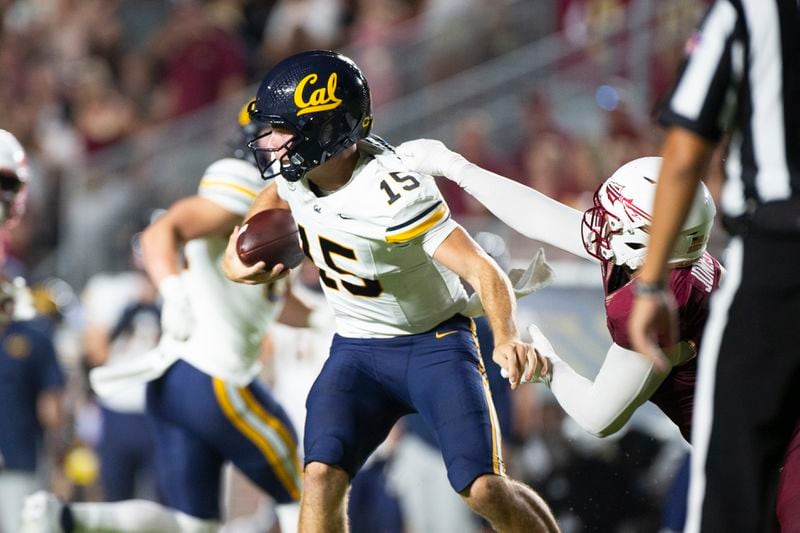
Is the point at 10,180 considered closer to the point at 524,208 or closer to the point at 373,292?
the point at 373,292

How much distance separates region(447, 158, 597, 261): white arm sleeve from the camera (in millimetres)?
3807

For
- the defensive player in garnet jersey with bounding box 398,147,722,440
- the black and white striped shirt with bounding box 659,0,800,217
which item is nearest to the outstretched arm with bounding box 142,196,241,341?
the defensive player in garnet jersey with bounding box 398,147,722,440

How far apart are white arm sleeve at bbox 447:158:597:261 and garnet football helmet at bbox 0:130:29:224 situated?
203 centimetres

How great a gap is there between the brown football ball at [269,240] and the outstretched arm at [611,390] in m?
0.86

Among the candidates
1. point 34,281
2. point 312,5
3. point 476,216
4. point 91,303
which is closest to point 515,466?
point 476,216

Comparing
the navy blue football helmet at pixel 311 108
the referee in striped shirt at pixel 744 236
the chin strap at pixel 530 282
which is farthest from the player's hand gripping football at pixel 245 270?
the referee in striped shirt at pixel 744 236

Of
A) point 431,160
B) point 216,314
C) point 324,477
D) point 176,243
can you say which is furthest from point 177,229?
point 324,477

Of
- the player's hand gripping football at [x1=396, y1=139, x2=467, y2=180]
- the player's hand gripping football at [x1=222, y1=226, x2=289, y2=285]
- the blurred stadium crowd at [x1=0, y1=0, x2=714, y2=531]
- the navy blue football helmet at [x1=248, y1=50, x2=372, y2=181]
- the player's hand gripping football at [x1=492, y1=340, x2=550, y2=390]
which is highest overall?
the navy blue football helmet at [x1=248, y1=50, x2=372, y2=181]

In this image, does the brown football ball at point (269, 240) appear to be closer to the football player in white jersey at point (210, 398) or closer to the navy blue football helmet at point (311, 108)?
the navy blue football helmet at point (311, 108)

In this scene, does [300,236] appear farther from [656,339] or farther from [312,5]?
[312,5]

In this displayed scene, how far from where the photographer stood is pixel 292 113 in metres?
3.74

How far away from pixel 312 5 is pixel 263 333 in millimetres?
5175

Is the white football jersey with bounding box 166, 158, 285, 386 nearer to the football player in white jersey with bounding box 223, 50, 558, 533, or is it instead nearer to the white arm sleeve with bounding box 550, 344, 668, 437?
the football player in white jersey with bounding box 223, 50, 558, 533

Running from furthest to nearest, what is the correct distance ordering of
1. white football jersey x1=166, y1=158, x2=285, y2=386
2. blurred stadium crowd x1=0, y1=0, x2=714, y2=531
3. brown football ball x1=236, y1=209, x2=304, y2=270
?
blurred stadium crowd x1=0, y1=0, x2=714, y2=531 → white football jersey x1=166, y1=158, x2=285, y2=386 → brown football ball x1=236, y1=209, x2=304, y2=270
